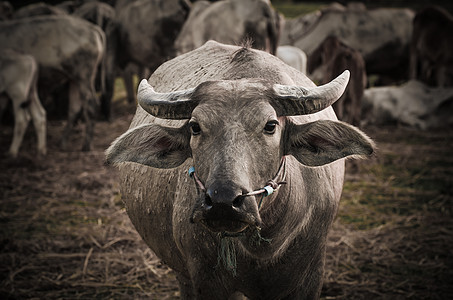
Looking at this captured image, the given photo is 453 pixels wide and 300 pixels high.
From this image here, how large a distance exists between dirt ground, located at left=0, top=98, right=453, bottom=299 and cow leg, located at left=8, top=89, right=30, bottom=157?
0.79 ft

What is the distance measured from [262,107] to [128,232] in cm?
347

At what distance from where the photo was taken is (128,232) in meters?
5.28

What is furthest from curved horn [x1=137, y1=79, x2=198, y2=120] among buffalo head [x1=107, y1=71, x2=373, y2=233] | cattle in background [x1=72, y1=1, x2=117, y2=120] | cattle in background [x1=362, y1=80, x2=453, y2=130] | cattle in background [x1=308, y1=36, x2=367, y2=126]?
cattle in background [x1=362, y1=80, x2=453, y2=130]

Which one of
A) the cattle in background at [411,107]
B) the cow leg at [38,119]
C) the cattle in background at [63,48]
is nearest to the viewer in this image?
the cow leg at [38,119]

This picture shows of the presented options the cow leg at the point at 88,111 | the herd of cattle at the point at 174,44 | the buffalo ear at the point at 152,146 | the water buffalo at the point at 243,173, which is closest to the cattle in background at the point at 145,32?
the herd of cattle at the point at 174,44

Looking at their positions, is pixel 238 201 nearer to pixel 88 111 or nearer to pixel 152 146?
pixel 152 146

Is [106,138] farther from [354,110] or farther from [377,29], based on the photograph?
[377,29]

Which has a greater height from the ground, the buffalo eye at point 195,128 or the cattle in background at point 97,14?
the buffalo eye at point 195,128

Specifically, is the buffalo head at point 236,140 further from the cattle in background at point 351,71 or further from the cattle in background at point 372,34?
the cattle in background at point 372,34

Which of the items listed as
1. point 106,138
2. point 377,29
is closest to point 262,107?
point 106,138

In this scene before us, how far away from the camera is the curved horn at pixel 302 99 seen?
2268 millimetres

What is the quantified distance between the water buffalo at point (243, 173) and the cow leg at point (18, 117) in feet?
17.0

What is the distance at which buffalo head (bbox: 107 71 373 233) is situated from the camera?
1.99m

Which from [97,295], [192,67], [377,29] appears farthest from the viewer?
[377,29]
